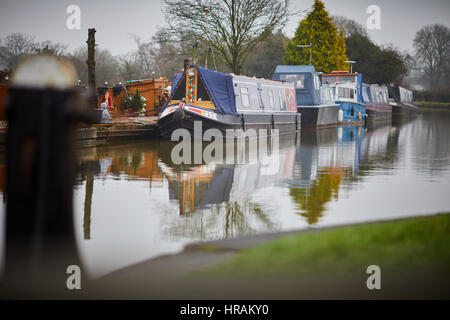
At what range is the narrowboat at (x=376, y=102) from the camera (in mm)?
47806

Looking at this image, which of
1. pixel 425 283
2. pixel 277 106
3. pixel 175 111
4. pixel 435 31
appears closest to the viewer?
pixel 425 283

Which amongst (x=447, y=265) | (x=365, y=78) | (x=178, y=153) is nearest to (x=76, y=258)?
(x=447, y=265)

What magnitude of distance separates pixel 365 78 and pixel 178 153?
4617cm

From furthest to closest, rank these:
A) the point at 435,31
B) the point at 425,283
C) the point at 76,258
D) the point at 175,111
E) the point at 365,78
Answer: the point at 435,31 → the point at 365,78 → the point at 175,111 → the point at 425,283 → the point at 76,258

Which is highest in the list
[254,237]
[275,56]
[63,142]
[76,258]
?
[275,56]

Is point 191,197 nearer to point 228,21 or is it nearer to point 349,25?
point 228,21

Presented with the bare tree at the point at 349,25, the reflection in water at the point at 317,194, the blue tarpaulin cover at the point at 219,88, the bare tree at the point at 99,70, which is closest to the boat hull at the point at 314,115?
the blue tarpaulin cover at the point at 219,88

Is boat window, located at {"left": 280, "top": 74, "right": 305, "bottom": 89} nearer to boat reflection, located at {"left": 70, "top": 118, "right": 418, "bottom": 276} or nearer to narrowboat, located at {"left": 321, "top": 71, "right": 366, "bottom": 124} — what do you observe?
narrowboat, located at {"left": 321, "top": 71, "right": 366, "bottom": 124}

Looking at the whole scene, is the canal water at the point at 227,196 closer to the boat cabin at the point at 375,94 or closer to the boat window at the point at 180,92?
the boat window at the point at 180,92

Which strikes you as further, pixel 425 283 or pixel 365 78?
pixel 365 78

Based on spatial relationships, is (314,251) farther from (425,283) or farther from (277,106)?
(277,106)

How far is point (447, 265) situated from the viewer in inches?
205

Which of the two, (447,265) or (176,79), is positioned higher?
(176,79)

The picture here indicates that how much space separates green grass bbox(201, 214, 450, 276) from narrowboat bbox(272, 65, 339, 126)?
1156 inches
